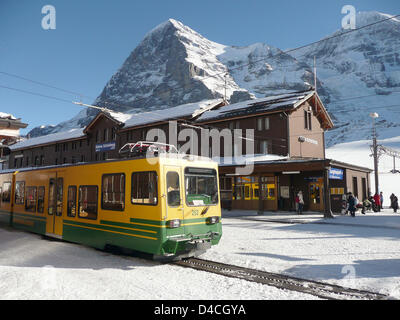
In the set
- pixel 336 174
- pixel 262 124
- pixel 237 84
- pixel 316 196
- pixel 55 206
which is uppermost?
pixel 237 84

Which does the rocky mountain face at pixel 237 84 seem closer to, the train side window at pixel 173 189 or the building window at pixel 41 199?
the building window at pixel 41 199

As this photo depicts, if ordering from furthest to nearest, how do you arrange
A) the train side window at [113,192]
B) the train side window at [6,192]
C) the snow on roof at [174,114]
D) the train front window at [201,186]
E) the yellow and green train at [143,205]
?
the snow on roof at [174,114], the train side window at [6,192], the train side window at [113,192], the train front window at [201,186], the yellow and green train at [143,205]

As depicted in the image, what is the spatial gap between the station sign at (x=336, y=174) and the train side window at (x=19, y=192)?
1890 cm

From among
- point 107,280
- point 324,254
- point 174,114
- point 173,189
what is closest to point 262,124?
point 174,114

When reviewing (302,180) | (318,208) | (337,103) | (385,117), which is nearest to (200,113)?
(302,180)

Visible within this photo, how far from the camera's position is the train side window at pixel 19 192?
44.0ft

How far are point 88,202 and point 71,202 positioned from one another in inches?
45.8

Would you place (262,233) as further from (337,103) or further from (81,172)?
(337,103)

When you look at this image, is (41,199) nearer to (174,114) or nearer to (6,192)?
(6,192)

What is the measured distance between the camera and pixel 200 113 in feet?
106

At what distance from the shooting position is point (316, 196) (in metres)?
23.8

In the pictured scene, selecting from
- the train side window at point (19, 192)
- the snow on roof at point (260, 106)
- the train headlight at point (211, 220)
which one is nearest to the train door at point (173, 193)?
the train headlight at point (211, 220)

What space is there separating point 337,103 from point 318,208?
159 m

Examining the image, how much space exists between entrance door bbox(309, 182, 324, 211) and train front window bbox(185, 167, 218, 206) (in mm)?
17370
